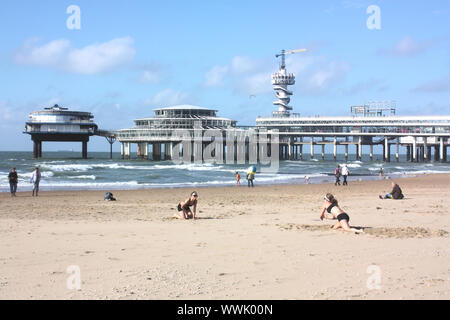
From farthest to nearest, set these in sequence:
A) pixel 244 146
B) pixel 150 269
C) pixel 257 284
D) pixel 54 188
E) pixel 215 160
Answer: pixel 244 146 < pixel 215 160 < pixel 54 188 < pixel 150 269 < pixel 257 284

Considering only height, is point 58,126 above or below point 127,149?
above

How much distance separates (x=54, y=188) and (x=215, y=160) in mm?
52385

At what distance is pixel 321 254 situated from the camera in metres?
8.47

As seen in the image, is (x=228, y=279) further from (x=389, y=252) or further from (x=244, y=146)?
(x=244, y=146)

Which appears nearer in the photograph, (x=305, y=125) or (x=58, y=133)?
(x=58, y=133)

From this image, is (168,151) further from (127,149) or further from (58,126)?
(58,126)

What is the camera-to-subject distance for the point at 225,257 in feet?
27.2

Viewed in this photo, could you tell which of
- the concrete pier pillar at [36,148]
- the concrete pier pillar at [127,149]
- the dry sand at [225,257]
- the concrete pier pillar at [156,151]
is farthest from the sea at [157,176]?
the concrete pier pillar at [127,149]

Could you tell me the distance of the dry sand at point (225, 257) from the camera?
6.44 m

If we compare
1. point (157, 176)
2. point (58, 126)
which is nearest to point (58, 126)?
point (58, 126)

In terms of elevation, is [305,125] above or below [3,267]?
above

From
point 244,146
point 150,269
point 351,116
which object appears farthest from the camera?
point 351,116

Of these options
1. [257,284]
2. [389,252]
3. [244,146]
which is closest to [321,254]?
[389,252]

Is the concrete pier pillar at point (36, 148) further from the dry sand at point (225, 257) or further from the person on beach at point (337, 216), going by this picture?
the person on beach at point (337, 216)
